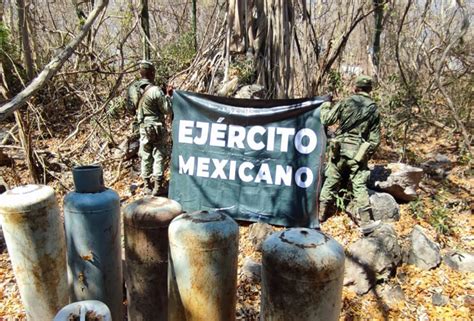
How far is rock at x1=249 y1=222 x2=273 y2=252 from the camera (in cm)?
454

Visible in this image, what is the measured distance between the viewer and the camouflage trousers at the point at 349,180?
454cm

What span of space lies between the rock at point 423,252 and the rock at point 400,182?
100 cm

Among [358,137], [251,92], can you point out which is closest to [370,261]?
[358,137]

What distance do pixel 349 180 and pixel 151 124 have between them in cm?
303

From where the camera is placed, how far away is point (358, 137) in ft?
15.0

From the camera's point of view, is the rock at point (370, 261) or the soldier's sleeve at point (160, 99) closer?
the rock at point (370, 261)

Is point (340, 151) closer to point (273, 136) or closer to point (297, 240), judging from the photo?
point (273, 136)

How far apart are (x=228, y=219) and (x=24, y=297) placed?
205 cm

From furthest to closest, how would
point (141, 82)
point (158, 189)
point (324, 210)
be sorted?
point (158, 189), point (141, 82), point (324, 210)

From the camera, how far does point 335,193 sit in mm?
4922

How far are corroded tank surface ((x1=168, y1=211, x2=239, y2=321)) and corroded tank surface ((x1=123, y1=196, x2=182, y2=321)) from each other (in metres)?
0.38

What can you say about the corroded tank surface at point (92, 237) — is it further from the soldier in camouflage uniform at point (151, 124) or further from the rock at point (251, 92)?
the rock at point (251, 92)

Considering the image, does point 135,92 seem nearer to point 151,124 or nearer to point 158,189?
point 151,124

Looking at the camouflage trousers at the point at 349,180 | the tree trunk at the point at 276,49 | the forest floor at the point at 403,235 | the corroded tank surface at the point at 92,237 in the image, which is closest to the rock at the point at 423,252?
the forest floor at the point at 403,235
